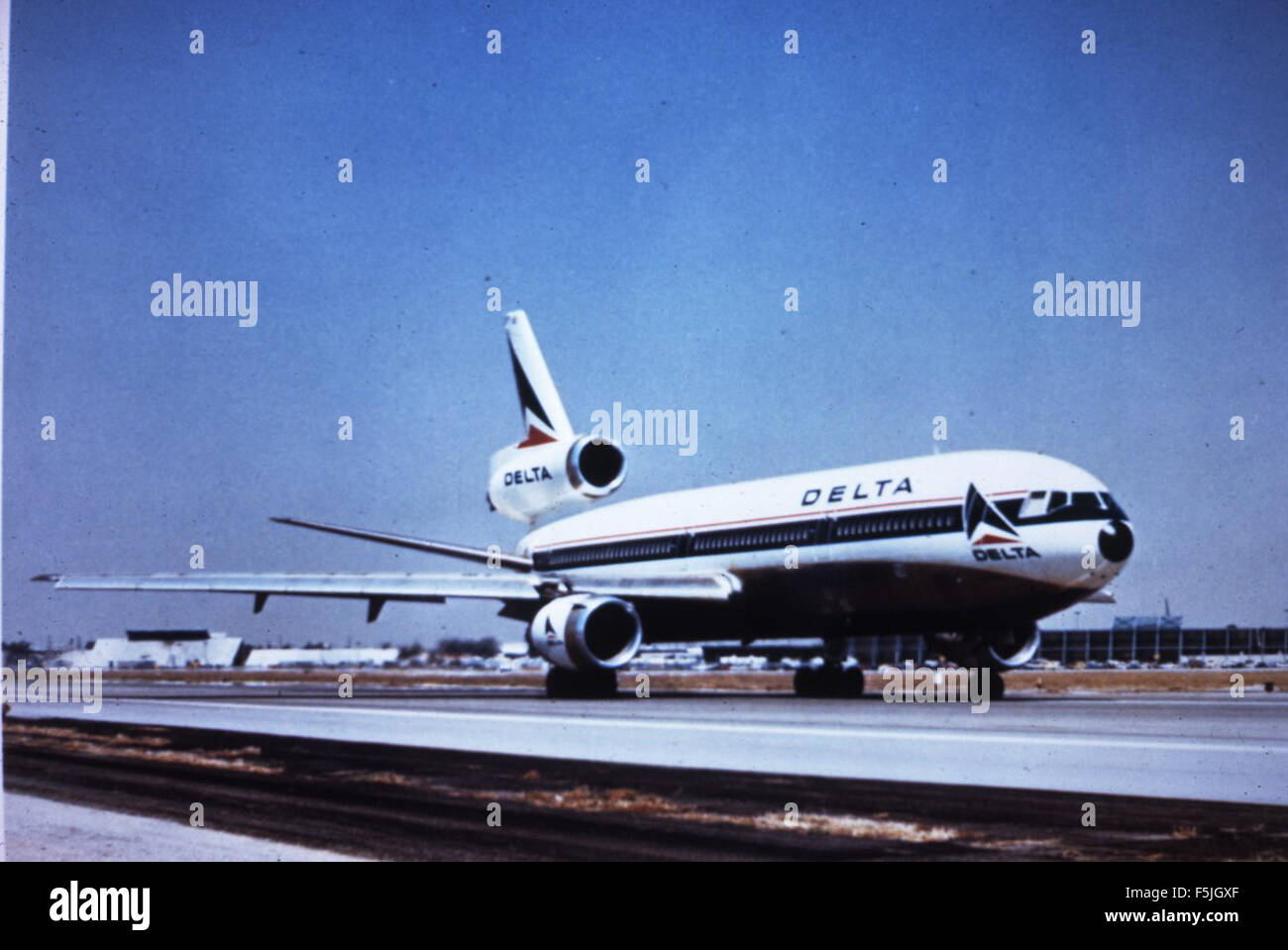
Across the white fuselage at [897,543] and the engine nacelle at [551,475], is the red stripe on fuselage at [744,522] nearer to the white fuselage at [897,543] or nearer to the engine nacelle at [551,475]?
the white fuselage at [897,543]

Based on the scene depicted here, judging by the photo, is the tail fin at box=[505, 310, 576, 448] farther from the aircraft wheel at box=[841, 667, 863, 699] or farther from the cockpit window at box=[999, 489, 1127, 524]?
the cockpit window at box=[999, 489, 1127, 524]

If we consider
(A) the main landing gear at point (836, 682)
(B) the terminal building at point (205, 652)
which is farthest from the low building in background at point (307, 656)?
(A) the main landing gear at point (836, 682)

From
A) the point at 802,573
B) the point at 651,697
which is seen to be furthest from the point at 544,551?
the point at 802,573

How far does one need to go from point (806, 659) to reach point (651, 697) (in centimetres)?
344

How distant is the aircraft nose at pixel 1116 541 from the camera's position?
21.6m

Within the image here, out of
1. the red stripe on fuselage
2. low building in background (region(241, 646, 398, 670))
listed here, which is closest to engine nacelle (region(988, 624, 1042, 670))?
the red stripe on fuselage

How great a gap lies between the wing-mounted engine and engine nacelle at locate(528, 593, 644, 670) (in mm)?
2392

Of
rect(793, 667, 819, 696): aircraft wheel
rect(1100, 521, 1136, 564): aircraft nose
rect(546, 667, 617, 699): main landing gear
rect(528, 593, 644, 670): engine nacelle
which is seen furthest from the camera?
rect(793, 667, 819, 696): aircraft wheel

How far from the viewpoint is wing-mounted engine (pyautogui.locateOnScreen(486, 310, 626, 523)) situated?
27.2m

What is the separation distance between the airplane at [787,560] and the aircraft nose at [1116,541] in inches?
1.2

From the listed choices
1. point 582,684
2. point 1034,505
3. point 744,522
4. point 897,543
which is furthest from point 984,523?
point 582,684

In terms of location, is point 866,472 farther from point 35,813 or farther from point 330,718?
point 35,813
